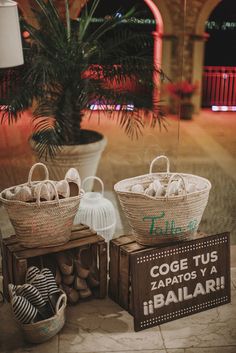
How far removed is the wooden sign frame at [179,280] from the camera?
321 centimetres

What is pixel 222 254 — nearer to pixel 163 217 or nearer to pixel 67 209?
pixel 163 217

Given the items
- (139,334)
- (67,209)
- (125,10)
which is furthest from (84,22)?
(139,334)

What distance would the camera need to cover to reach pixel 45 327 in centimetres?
305

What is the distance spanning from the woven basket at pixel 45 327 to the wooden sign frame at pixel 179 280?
0.41 metres

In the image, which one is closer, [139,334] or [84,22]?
[139,334]

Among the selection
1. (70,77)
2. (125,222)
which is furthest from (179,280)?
(70,77)

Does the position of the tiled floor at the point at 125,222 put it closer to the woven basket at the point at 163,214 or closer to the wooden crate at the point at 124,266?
the wooden crate at the point at 124,266

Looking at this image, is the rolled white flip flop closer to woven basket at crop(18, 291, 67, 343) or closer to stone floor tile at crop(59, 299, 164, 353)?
woven basket at crop(18, 291, 67, 343)

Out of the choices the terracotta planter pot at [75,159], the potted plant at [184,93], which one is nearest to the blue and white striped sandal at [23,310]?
the terracotta planter pot at [75,159]

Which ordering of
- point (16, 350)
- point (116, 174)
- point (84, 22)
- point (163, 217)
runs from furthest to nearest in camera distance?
point (116, 174) < point (84, 22) < point (163, 217) < point (16, 350)

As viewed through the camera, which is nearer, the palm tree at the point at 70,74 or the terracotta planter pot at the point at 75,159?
the palm tree at the point at 70,74

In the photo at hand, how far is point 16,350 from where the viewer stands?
303 centimetres

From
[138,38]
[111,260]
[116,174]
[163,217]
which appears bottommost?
[116,174]

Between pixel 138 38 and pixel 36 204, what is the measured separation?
1917 millimetres
